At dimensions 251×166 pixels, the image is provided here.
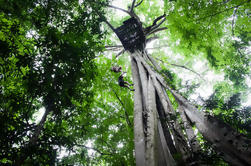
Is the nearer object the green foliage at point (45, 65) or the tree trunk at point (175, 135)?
the tree trunk at point (175, 135)

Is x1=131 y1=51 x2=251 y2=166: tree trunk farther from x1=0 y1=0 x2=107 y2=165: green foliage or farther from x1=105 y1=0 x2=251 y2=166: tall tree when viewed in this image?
x1=0 y1=0 x2=107 y2=165: green foliage

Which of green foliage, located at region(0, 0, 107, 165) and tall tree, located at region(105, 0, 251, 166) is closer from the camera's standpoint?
tall tree, located at region(105, 0, 251, 166)

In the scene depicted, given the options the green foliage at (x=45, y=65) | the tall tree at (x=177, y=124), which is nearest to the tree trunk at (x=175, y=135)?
the tall tree at (x=177, y=124)

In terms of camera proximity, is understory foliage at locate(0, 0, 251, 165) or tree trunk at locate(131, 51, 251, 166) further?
understory foliage at locate(0, 0, 251, 165)

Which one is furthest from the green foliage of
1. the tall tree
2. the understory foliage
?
the tall tree

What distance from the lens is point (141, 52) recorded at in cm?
534

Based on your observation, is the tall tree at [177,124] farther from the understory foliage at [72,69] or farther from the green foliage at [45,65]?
the green foliage at [45,65]

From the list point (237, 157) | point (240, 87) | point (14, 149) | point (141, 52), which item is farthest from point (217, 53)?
point (14, 149)

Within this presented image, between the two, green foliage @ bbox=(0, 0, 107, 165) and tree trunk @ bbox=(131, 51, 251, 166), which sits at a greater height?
green foliage @ bbox=(0, 0, 107, 165)

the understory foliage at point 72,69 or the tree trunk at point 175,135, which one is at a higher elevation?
the understory foliage at point 72,69

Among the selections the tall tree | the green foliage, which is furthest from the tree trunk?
the green foliage

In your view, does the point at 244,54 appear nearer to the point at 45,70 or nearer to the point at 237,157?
the point at 237,157

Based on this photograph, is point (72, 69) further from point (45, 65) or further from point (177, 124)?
point (177, 124)

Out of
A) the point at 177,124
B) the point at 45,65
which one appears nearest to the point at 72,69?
the point at 45,65
